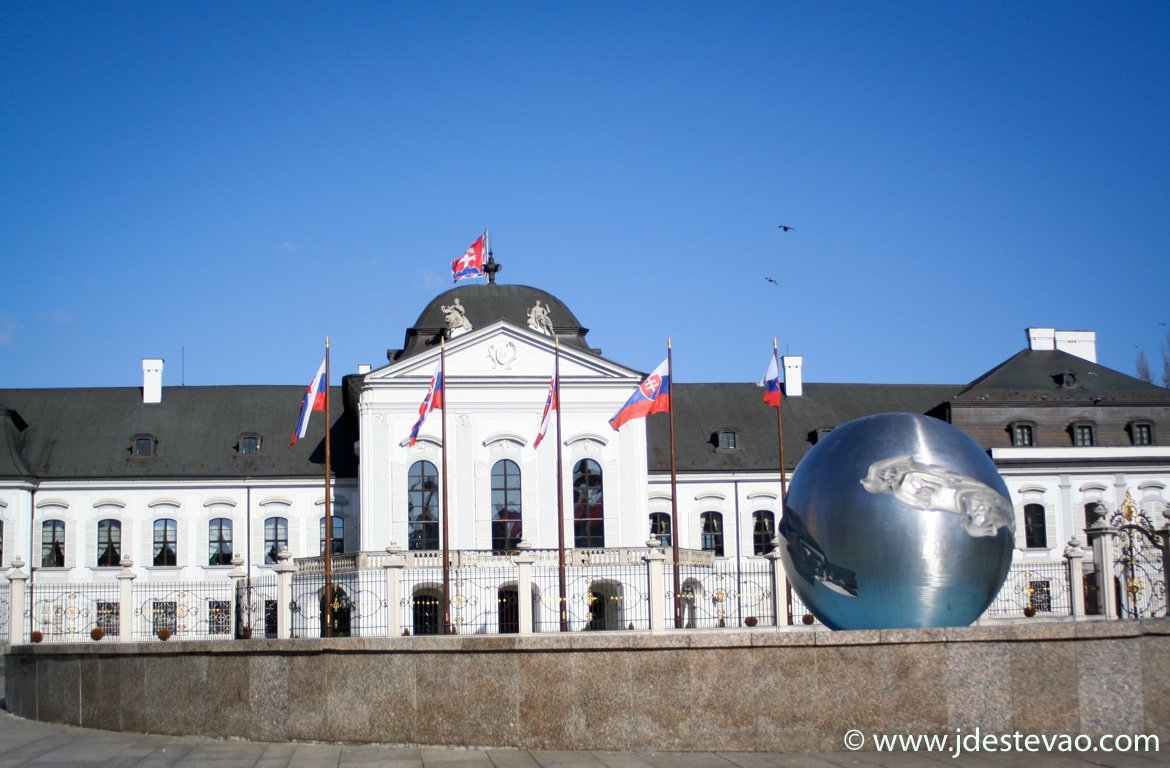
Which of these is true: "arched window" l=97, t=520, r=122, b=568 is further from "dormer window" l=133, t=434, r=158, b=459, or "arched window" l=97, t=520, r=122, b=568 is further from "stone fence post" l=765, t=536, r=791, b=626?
"stone fence post" l=765, t=536, r=791, b=626

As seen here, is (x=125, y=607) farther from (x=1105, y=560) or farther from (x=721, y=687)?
(x=1105, y=560)

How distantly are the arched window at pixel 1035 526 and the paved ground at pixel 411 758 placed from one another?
36664 millimetres

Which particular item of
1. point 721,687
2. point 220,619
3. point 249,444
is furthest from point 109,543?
point 721,687

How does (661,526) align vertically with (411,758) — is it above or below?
above

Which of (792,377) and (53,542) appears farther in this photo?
(792,377)

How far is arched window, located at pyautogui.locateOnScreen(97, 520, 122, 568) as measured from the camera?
158 feet

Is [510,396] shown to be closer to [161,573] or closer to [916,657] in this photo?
[161,573]

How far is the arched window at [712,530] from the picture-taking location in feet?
165

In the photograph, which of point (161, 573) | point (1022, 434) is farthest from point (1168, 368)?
point (161, 573)

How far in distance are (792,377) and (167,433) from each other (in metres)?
24.9

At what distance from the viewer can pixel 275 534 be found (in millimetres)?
A: 49219

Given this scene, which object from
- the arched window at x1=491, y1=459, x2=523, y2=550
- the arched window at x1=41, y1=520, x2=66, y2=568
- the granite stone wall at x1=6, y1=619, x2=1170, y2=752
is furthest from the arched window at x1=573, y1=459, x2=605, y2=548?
the granite stone wall at x1=6, y1=619, x2=1170, y2=752

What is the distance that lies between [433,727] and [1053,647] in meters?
7.52

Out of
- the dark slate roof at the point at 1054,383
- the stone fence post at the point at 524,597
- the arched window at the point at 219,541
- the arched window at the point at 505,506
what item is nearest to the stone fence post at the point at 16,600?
the stone fence post at the point at 524,597
